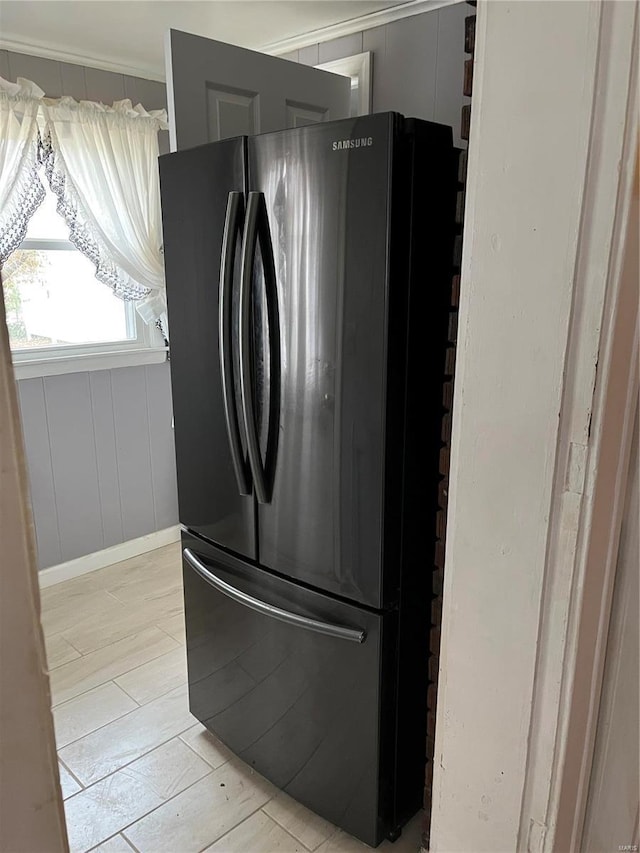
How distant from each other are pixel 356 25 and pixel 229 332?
1355 millimetres

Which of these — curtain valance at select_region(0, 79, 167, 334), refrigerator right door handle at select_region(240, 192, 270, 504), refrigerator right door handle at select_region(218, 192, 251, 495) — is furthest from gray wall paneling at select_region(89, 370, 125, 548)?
refrigerator right door handle at select_region(240, 192, 270, 504)

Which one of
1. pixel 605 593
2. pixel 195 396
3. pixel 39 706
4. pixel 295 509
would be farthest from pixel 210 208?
pixel 39 706

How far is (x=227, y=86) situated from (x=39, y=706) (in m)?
1.97

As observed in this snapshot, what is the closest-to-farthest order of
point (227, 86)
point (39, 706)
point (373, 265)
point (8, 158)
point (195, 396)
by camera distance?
point (39, 706), point (373, 265), point (195, 396), point (227, 86), point (8, 158)

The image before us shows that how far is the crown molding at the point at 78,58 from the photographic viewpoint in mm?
2494

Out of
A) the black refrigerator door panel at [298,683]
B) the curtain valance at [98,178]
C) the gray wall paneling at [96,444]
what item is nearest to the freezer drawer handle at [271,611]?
the black refrigerator door panel at [298,683]

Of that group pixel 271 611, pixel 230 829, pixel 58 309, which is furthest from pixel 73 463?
pixel 230 829

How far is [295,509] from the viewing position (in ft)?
5.31

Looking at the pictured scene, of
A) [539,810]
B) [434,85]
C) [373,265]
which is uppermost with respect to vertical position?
[434,85]

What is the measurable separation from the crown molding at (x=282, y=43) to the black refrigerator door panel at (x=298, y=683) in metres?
1.81

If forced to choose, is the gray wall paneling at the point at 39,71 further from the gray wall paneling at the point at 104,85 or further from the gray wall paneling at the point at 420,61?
the gray wall paneling at the point at 420,61

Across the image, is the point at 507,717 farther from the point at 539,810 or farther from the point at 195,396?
the point at 195,396

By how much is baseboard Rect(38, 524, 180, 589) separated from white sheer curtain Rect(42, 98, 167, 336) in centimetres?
116

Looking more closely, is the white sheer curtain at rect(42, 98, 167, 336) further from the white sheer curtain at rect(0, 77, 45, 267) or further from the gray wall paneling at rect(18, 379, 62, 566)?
the gray wall paneling at rect(18, 379, 62, 566)
